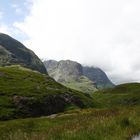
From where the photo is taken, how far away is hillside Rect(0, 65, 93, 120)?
100312 mm

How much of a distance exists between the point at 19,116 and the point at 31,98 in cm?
1509

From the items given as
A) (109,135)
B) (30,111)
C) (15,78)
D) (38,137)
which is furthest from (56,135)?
(15,78)

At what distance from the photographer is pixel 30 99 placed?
11062 cm

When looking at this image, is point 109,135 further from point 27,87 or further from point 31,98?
point 27,87

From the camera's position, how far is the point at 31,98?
112m

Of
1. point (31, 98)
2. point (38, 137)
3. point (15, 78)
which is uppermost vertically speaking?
point (15, 78)

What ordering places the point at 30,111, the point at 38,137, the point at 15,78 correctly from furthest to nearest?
the point at 15,78
the point at 30,111
the point at 38,137

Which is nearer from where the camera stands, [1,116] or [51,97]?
[1,116]

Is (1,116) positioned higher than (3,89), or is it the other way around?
(3,89)

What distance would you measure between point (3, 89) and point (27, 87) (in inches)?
432

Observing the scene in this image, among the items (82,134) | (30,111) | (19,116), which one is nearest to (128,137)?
(82,134)

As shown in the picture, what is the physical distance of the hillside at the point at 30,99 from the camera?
100m

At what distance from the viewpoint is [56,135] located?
15.6 meters

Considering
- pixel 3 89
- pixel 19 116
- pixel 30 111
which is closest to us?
pixel 19 116
